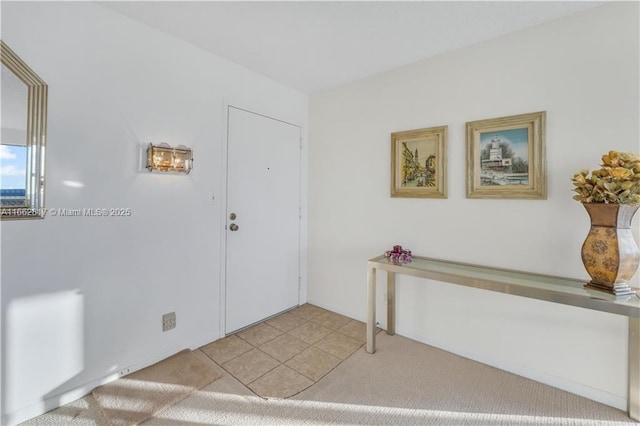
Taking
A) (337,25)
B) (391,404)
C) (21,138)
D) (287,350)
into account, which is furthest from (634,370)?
(21,138)

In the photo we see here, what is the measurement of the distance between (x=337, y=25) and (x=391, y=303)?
7.66 ft

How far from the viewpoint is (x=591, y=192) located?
1580 mm

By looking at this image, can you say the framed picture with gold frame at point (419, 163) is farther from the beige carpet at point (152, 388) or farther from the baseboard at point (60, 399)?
the baseboard at point (60, 399)

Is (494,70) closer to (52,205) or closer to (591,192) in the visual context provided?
(591,192)

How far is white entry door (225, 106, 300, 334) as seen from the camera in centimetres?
261

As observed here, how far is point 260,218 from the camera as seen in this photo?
112 inches

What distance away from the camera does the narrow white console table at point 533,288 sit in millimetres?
1477

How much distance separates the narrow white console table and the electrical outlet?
1560mm

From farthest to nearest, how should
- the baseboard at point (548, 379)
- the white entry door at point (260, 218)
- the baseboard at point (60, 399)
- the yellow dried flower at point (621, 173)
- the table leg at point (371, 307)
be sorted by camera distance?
the white entry door at point (260, 218)
the table leg at point (371, 307)
the baseboard at point (548, 379)
the baseboard at point (60, 399)
the yellow dried flower at point (621, 173)

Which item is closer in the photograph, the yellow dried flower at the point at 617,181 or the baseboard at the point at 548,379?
the yellow dried flower at the point at 617,181

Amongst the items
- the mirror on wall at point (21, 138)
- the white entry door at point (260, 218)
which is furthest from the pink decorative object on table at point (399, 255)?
the mirror on wall at point (21, 138)

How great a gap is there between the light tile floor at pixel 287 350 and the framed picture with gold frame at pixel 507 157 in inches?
66.1

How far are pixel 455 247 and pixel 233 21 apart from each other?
239 cm

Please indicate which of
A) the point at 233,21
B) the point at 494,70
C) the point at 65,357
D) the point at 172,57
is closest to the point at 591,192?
the point at 494,70
